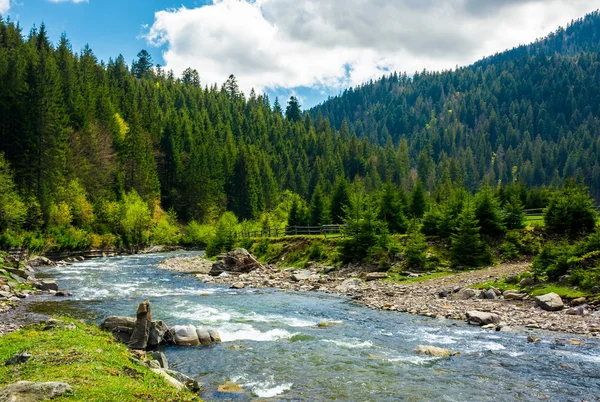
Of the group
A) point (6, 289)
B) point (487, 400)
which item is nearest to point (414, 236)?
point (487, 400)

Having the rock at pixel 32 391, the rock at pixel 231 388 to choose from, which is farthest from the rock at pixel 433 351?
the rock at pixel 32 391

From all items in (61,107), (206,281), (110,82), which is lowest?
(206,281)

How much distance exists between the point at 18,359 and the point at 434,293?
23.0 m

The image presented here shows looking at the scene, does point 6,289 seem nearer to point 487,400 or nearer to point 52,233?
point 487,400

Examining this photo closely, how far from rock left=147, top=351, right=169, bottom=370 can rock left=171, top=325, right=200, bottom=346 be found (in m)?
2.17

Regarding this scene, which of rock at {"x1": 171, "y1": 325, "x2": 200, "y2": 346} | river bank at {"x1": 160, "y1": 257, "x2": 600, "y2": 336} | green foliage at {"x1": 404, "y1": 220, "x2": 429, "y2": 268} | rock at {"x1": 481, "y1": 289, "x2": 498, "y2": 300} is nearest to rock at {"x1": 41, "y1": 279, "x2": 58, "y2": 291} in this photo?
river bank at {"x1": 160, "y1": 257, "x2": 600, "y2": 336}

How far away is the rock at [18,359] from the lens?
11835mm

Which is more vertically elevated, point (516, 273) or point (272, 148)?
point (272, 148)

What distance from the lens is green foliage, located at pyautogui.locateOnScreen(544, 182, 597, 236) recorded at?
33656mm

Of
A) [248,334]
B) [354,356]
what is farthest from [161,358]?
[354,356]

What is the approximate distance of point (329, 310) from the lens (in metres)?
25.4

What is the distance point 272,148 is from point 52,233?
102 meters

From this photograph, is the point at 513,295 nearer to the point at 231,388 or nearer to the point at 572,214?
the point at 572,214

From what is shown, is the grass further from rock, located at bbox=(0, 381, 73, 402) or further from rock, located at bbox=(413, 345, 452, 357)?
rock, located at bbox=(413, 345, 452, 357)
